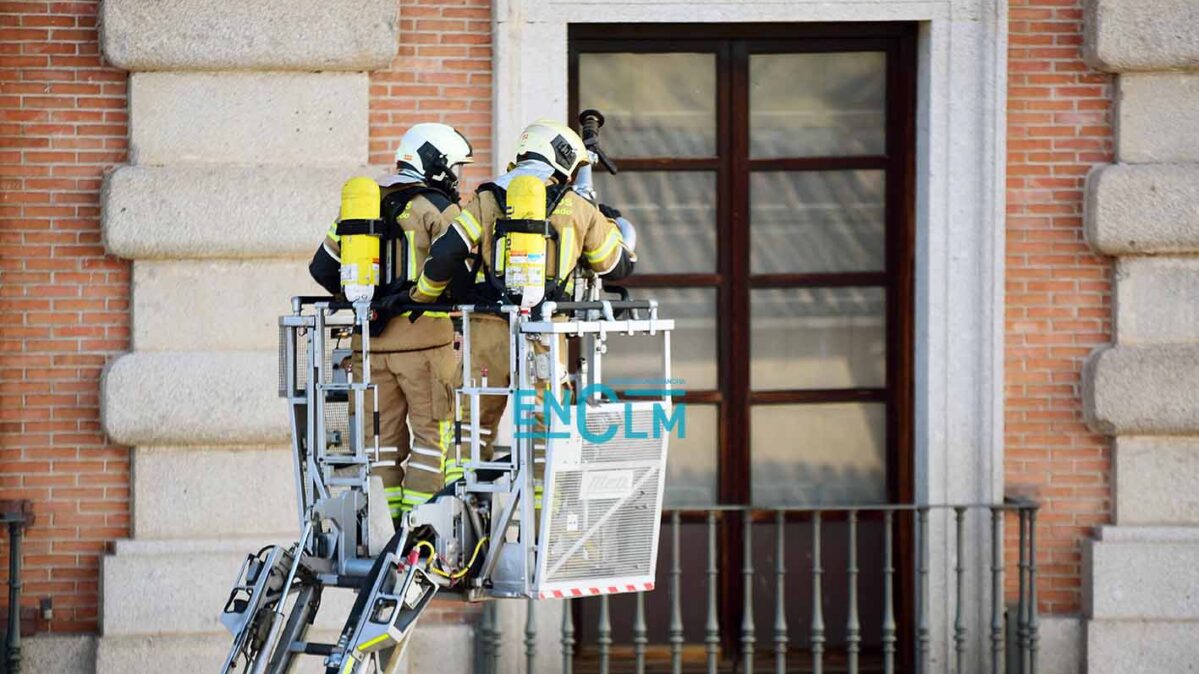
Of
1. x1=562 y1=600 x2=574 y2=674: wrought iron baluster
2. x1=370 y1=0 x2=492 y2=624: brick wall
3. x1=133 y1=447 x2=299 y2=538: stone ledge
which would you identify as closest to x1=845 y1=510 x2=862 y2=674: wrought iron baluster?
x1=562 y1=600 x2=574 y2=674: wrought iron baluster

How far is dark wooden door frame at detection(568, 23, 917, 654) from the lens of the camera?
9492mm

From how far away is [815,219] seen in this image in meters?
9.61

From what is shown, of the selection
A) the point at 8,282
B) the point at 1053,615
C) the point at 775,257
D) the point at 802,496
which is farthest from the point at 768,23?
the point at 8,282

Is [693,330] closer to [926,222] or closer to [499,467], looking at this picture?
[926,222]

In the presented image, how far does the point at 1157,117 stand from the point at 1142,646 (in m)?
2.50

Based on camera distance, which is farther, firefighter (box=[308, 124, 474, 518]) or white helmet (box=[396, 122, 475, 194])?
white helmet (box=[396, 122, 475, 194])

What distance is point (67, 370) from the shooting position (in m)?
9.01

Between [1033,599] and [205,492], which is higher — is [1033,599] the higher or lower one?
the lower one

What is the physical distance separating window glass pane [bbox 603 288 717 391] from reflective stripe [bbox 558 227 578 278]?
251cm

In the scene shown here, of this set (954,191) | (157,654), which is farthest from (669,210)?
(157,654)

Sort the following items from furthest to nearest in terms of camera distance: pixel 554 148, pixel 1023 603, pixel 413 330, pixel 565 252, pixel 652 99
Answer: pixel 652 99 → pixel 1023 603 → pixel 413 330 → pixel 554 148 → pixel 565 252

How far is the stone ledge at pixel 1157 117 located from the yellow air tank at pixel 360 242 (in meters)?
3.99

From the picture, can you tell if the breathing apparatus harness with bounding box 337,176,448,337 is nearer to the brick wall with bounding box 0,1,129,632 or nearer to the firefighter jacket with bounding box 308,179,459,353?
the firefighter jacket with bounding box 308,179,459,353

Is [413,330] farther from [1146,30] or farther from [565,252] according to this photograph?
[1146,30]
